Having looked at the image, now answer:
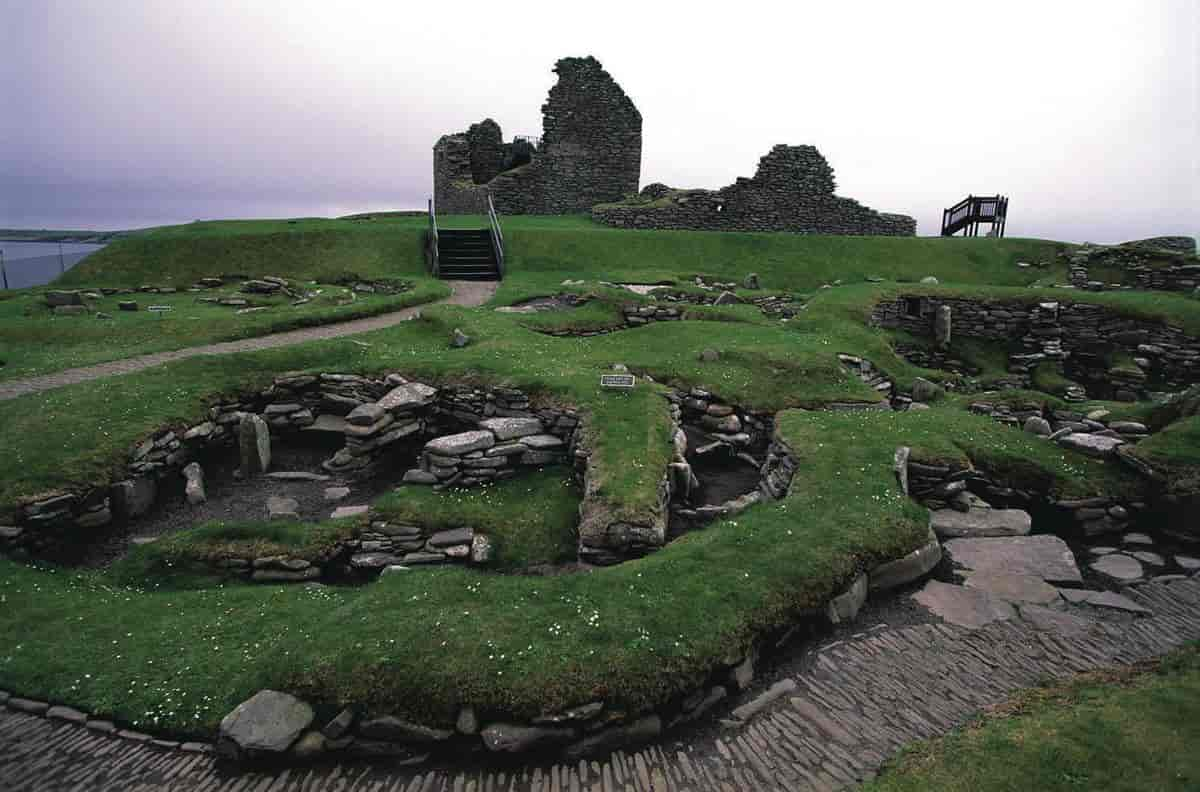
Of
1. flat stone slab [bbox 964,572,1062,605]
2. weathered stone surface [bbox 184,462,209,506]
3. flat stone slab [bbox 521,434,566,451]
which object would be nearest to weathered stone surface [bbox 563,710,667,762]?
flat stone slab [bbox 964,572,1062,605]

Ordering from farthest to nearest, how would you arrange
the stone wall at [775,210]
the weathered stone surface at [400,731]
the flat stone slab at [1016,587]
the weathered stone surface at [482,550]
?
the stone wall at [775,210] → the weathered stone surface at [482,550] → the flat stone slab at [1016,587] → the weathered stone surface at [400,731]

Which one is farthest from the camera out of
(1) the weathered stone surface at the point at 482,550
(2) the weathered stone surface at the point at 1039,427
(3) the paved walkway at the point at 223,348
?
(3) the paved walkway at the point at 223,348

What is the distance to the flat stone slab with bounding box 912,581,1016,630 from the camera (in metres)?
9.01

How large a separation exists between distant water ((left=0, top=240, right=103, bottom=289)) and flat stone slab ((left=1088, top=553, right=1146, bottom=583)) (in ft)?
144

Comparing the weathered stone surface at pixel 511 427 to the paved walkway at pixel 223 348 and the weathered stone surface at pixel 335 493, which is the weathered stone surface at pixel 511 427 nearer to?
the weathered stone surface at pixel 335 493

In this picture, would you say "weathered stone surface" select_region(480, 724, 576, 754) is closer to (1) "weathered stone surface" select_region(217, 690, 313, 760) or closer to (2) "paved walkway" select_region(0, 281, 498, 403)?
Answer: (1) "weathered stone surface" select_region(217, 690, 313, 760)

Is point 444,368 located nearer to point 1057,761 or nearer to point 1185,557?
point 1057,761

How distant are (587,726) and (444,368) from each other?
11.6 meters

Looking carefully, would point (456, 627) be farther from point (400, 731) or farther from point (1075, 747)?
point (1075, 747)

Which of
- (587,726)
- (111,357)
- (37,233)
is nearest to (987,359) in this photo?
(587,726)

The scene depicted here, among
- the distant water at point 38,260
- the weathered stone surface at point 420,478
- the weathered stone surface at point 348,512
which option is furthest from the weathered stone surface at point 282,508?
the distant water at point 38,260

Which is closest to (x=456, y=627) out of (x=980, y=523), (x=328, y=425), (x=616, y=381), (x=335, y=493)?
Result: (x=335, y=493)

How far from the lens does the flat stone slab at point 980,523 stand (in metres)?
11.3

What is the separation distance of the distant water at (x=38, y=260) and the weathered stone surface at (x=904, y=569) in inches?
1604
